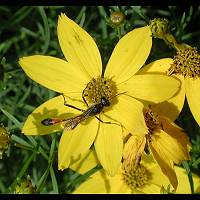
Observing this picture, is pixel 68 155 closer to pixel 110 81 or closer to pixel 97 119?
pixel 97 119

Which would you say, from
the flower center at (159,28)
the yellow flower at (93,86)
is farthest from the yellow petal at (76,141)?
the flower center at (159,28)

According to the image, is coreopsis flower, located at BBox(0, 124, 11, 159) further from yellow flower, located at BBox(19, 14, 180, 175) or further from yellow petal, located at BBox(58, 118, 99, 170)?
yellow petal, located at BBox(58, 118, 99, 170)

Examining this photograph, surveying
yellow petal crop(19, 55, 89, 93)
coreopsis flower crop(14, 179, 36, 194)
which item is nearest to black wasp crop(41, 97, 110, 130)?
yellow petal crop(19, 55, 89, 93)

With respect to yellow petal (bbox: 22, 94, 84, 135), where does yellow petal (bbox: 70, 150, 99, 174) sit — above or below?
below

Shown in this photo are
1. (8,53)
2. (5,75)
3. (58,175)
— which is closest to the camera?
(5,75)

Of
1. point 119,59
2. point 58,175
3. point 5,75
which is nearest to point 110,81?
point 119,59

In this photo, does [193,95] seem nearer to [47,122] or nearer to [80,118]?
[80,118]
